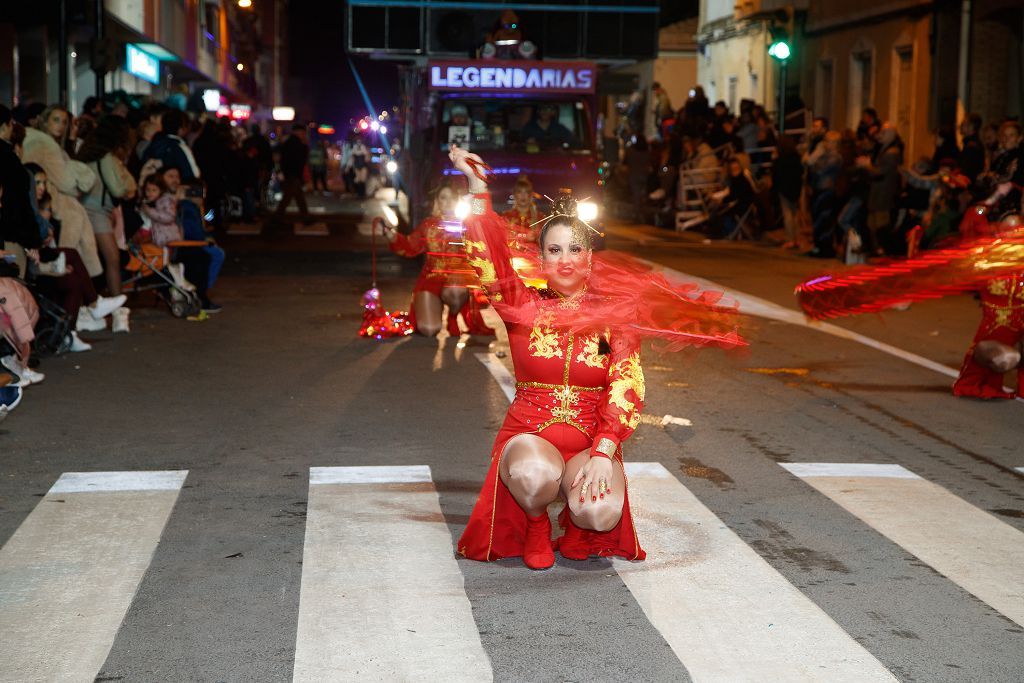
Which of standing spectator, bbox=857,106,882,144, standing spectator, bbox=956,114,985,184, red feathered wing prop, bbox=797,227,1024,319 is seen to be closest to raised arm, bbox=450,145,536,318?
red feathered wing prop, bbox=797,227,1024,319

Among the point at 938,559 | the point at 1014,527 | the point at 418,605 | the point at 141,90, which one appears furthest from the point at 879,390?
the point at 141,90

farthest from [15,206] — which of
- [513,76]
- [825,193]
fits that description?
[825,193]

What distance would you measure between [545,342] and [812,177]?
18.6m

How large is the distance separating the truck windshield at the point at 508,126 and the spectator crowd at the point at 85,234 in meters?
4.40

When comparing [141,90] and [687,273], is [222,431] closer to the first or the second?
[687,273]

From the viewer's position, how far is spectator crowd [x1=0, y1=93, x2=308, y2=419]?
10195mm

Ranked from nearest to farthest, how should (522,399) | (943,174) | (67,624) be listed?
1. (67,624)
2. (522,399)
3. (943,174)

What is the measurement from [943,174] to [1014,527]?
1262cm

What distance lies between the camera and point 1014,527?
21.4ft

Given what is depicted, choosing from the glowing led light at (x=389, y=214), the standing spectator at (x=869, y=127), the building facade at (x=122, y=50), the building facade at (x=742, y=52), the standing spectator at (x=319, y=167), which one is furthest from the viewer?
the standing spectator at (x=319, y=167)

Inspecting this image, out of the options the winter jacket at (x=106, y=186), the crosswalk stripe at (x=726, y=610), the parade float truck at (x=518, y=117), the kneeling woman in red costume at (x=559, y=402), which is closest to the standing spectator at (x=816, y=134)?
the parade float truck at (x=518, y=117)

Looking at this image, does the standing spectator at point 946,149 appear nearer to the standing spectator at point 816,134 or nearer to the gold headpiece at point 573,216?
the standing spectator at point 816,134

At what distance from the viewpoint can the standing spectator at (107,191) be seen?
13148mm

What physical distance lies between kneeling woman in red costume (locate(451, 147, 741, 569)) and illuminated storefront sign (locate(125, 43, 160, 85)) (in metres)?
31.7
